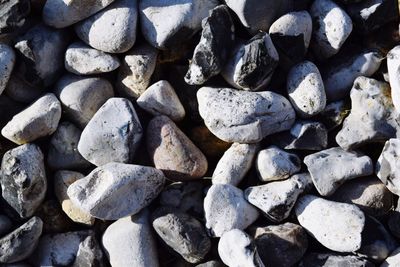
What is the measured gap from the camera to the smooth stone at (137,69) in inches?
52.2

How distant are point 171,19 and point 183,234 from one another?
46 centimetres

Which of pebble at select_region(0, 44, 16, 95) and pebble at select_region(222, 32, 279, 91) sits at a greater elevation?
pebble at select_region(0, 44, 16, 95)

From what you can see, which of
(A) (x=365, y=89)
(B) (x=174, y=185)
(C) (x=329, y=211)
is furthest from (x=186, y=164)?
(A) (x=365, y=89)

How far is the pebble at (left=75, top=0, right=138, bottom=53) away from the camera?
1300mm

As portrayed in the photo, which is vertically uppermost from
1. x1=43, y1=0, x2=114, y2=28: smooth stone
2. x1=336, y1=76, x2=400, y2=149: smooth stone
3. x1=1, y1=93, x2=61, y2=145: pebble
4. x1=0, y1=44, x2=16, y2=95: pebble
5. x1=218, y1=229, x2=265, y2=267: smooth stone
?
x1=43, y1=0, x2=114, y2=28: smooth stone

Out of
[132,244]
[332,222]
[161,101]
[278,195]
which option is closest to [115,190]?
[132,244]

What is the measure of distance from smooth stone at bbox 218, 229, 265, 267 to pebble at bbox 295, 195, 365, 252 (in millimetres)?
139

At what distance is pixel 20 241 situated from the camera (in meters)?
1.24

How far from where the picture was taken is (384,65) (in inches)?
52.7

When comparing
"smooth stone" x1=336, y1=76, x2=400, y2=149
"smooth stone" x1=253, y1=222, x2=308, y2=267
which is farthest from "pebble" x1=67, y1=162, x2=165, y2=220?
"smooth stone" x1=336, y1=76, x2=400, y2=149

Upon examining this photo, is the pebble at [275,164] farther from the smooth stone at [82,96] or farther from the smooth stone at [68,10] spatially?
the smooth stone at [68,10]

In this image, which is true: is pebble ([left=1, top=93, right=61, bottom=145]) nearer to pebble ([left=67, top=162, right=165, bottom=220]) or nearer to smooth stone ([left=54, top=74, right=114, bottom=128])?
smooth stone ([left=54, top=74, right=114, bottom=128])

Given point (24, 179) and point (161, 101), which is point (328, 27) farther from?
point (24, 179)

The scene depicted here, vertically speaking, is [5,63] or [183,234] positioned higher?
[5,63]
